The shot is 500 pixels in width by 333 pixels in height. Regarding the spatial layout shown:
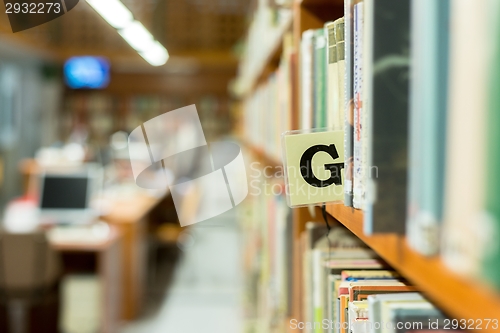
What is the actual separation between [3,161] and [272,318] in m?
7.33

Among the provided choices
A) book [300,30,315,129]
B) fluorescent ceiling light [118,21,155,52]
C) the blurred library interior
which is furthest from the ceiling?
book [300,30,315,129]

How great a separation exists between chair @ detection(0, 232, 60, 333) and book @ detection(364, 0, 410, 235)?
8.92 ft

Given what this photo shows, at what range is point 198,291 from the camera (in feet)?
15.0

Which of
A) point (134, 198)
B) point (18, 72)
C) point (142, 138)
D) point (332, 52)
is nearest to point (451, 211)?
point (332, 52)

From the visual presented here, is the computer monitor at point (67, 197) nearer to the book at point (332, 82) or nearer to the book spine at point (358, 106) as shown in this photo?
the book at point (332, 82)

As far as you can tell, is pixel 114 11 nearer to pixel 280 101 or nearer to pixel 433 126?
pixel 280 101

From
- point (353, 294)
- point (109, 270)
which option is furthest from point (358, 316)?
point (109, 270)

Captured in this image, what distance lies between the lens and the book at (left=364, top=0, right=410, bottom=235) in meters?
0.51

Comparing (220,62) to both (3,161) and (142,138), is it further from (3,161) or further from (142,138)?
(3,161)

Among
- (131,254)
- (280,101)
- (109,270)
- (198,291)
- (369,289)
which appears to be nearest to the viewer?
(369,289)

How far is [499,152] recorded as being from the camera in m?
0.34

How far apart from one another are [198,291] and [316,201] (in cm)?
395

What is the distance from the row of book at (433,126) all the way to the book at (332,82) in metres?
0.18

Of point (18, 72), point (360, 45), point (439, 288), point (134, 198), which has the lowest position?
point (134, 198)
